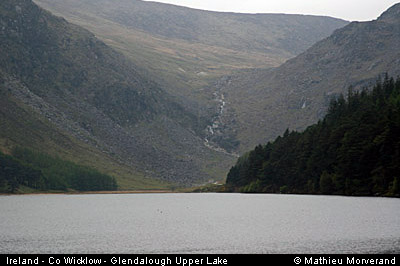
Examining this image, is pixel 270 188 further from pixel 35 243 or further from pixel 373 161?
pixel 35 243

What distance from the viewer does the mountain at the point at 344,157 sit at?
11670 cm

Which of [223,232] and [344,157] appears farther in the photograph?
[344,157]

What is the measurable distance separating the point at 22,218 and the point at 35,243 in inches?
1476
